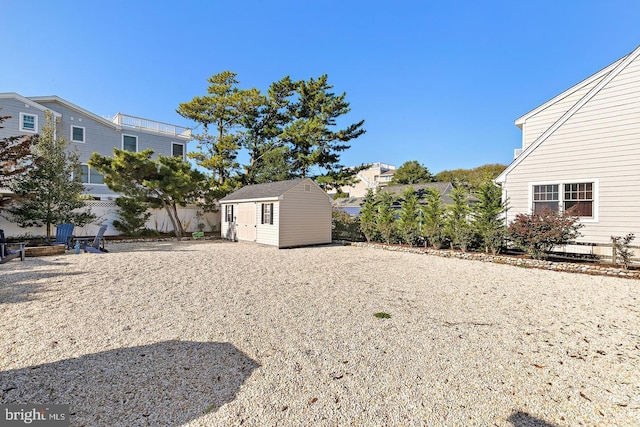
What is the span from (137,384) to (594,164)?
41.9 feet

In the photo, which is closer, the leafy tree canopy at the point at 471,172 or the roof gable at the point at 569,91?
the roof gable at the point at 569,91

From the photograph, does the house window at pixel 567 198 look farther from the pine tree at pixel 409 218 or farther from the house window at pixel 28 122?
the house window at pixel 28 122

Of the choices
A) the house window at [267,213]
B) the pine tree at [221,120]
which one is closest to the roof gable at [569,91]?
the house window at [267,213]

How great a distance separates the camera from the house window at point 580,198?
9.38 m

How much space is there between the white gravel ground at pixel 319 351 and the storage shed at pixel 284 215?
6681mm

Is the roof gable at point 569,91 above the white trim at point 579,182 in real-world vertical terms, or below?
A: above

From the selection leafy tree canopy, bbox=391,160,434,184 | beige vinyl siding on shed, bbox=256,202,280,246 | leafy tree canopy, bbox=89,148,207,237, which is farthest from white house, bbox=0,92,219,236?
leafy tree canopy, bbox=391,160,434,184

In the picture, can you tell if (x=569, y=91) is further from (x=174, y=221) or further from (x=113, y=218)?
(x=113, y=218)

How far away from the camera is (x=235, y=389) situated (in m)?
2.65

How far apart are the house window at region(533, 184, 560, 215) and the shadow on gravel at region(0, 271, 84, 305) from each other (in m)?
13.8

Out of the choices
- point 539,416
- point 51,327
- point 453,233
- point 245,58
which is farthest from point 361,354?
point 245,58

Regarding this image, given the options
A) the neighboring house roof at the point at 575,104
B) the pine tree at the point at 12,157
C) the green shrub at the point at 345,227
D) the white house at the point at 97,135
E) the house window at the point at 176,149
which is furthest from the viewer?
the house window at the point at 176,149

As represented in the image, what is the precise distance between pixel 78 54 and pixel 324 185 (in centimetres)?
1526

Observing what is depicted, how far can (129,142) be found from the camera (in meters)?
20.5
